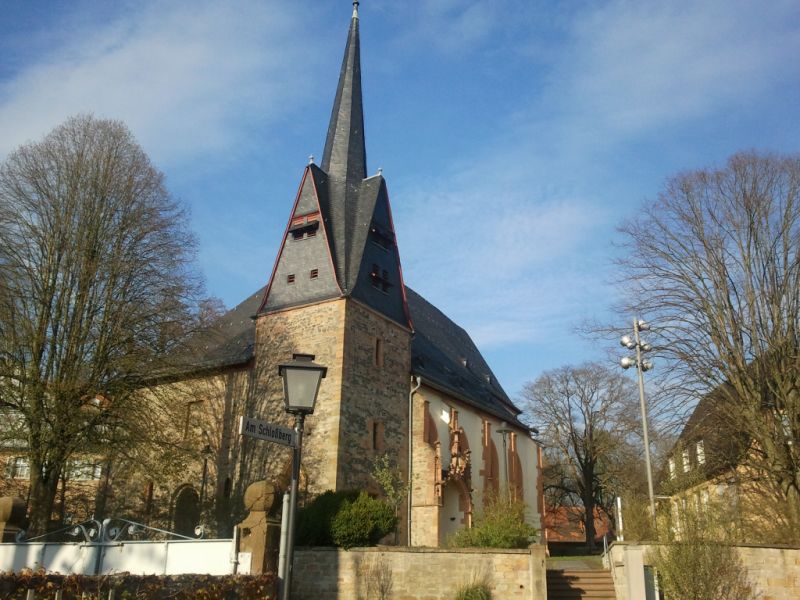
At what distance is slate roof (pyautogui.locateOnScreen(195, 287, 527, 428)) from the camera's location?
→ 25166 millimetres

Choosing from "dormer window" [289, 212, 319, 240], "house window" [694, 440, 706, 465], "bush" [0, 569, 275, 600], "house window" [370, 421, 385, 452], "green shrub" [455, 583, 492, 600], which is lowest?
"green shrub" [455, 583, 492, 600]

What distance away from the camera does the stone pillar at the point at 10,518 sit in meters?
13.1

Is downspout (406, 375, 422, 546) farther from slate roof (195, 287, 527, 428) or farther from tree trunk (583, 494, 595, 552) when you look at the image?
tree trunk (583, 494, 595, 552)

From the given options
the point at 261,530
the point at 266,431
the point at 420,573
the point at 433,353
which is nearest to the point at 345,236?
the point at 433,353

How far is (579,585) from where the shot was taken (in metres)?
17.2

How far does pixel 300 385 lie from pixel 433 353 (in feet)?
75.2

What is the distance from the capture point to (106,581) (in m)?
8.65

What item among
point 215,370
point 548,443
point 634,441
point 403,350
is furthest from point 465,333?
point 215,370

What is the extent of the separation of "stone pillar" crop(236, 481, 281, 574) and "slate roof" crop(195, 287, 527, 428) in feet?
32.7

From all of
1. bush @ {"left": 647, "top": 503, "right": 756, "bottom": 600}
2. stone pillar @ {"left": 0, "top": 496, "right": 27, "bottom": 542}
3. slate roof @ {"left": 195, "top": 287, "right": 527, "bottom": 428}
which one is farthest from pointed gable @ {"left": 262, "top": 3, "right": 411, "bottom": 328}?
bush @ {"left": 647, "top": 503, "right": 756, "bottom": 600}

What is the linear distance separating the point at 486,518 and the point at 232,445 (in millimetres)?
8883

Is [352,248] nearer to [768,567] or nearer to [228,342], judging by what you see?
[228,342]

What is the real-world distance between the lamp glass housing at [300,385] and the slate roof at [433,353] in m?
12.6

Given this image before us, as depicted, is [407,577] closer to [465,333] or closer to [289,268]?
[289,268]
